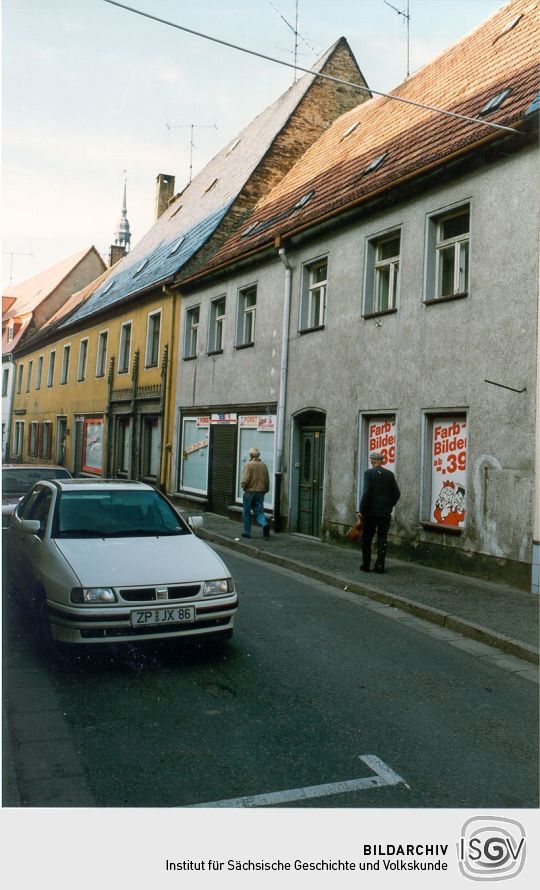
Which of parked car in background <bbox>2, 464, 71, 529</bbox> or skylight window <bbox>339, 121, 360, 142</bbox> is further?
skylight window <bbox>339, 121, 360, 142</bbox>

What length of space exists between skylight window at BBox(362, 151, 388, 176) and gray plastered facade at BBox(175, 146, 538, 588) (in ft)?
4.42

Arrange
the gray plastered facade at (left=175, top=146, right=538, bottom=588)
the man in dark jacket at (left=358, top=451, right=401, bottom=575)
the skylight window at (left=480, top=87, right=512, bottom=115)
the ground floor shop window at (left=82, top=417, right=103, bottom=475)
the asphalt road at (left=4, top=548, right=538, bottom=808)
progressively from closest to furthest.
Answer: the asphalt road at (left=4, top=548, right=538, bottom=808) < the gray plastered facade at (left=175, top=146, right=538, bottom=588) < the man in dark jacket at (left=358, top=451, right=401, bottom=575) < the skylight window at (left=480, top=87, right=512, bottom=115) < the ground floor shop window at (left=82, top=417, right=103, bottom=475)

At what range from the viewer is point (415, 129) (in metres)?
13.2

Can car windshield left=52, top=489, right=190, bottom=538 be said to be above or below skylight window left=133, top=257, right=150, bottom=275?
below

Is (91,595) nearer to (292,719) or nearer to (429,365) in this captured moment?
(292,719)

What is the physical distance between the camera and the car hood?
5395 mm

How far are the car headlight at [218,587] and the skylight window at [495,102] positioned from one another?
8421 millimetres

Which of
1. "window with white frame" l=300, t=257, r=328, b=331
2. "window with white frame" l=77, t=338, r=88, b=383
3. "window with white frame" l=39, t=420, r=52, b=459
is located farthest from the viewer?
"window with white frame" l=77, t=338, r=88, b=383

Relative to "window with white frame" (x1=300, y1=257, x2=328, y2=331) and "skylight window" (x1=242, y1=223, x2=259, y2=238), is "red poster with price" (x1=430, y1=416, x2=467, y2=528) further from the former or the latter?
"skylight window" (x1=242, y1=223, x2=259, y2=238)

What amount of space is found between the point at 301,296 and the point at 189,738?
11.3 m

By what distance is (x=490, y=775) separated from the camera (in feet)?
12.0

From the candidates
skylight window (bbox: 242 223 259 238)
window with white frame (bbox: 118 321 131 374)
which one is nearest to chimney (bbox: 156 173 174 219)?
window with white frame (bbox: 118 321 131 374)
